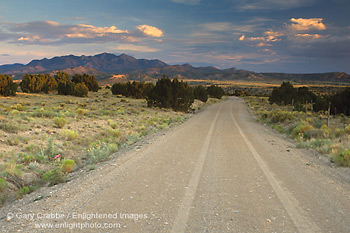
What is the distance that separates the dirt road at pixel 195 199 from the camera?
14.4ft

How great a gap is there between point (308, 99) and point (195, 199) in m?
51.2

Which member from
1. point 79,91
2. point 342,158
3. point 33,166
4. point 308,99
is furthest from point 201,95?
point 33,166

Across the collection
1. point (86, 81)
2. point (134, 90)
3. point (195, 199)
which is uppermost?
point (86, 81)

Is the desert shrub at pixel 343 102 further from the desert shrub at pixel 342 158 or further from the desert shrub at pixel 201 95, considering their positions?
the desert shrub at pixel 201 95

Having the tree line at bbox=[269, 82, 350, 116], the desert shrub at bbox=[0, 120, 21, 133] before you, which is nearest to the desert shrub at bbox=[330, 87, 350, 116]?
the tree line at bbox=[269, 82, 350, 116]

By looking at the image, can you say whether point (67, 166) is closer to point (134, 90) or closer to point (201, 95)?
point (134, 90)

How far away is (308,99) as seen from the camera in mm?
49719

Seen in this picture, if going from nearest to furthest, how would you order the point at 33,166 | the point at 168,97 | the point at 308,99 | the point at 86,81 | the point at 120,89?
the point at 33,166
the point at 168,97
the point at 308,99
the point at 120,89
the point at 86,81

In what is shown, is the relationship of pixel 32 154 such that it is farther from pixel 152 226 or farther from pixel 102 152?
pixel 152 226

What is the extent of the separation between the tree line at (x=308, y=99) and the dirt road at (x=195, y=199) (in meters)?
30.2

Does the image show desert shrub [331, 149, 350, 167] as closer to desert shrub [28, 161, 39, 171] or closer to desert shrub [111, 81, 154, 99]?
desert shrub [28, 161, 39, 171]

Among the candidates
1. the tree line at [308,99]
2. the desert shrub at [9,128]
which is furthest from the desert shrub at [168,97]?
the desert shrub at [9,128]

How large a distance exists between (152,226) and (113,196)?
1.67m

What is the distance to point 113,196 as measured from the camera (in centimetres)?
567
